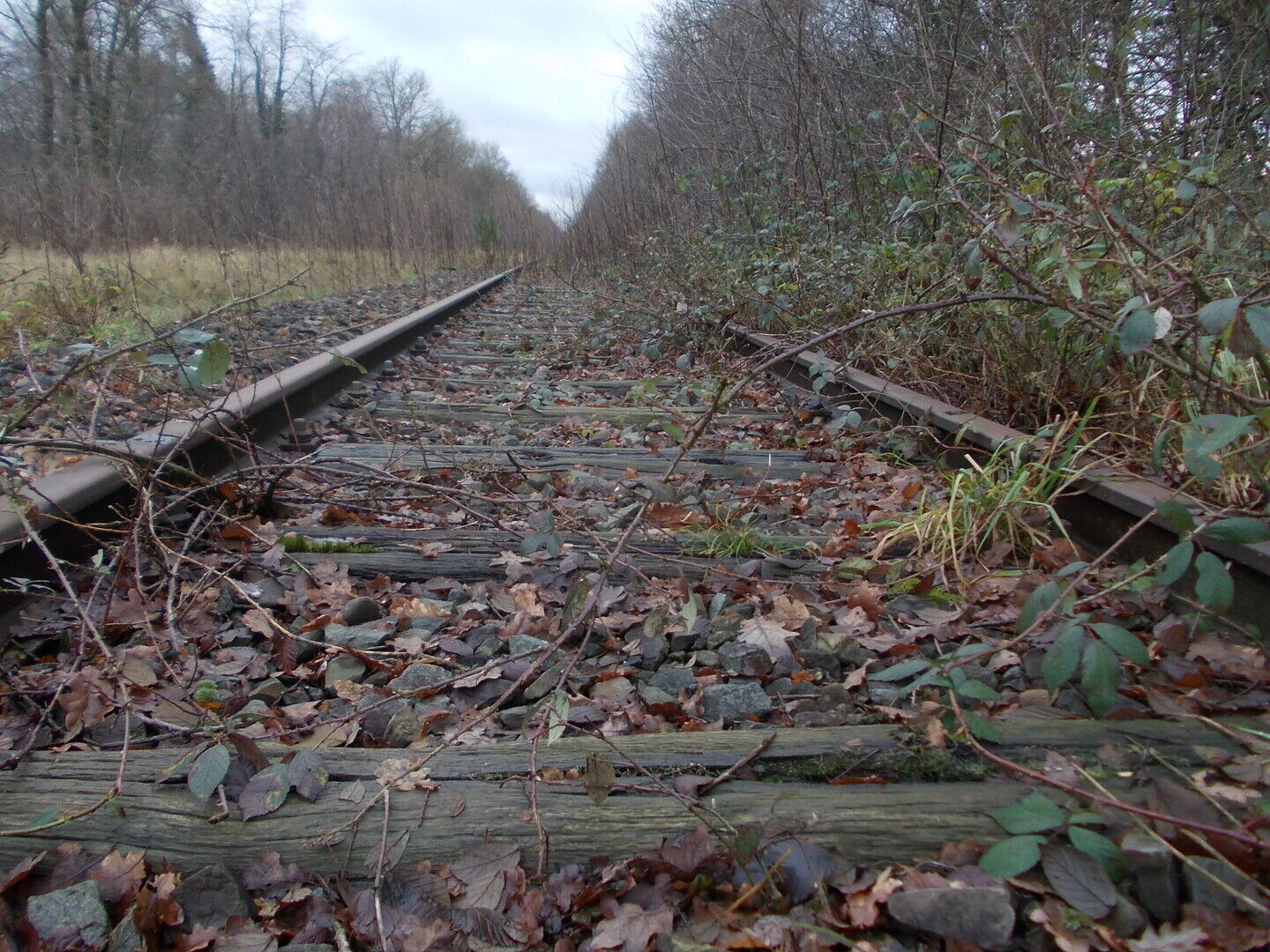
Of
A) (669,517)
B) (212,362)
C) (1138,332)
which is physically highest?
(1138,332)

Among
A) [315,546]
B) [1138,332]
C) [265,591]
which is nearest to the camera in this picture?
[1138,332]

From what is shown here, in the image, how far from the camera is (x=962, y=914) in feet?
3.85

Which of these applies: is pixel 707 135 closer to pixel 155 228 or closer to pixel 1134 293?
pixel 1134 293

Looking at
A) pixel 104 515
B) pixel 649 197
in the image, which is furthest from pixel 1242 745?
pixel 649 197

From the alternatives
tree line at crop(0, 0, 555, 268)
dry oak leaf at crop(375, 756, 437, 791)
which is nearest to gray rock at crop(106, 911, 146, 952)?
dry oak leaf at crop(375, 756, 437, 791)

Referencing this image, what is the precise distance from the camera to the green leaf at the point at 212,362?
219 centimetres

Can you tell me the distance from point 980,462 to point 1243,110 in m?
3.91

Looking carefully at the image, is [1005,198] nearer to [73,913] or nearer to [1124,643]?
[1124,643]

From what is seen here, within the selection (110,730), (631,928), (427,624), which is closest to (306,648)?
(427,624)

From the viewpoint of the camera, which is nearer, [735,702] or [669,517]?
[735,702]

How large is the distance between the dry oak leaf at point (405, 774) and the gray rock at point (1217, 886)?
113cm

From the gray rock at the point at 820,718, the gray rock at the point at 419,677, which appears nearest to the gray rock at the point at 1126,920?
the gray rock at the point at 820,718

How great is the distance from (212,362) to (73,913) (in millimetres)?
1361

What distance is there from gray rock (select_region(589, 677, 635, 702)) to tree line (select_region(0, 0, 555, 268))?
7.38 metres
